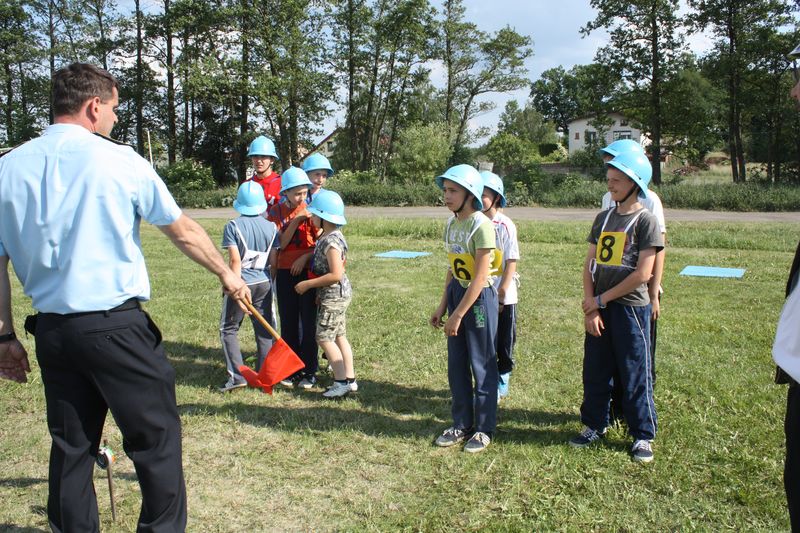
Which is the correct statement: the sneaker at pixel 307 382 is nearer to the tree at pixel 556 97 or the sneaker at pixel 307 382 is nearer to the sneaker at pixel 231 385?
the sneaker at pixel 231 385

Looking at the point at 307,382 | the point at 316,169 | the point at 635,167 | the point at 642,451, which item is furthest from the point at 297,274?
the point at 642,451

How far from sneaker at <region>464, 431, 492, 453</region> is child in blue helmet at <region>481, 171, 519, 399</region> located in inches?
22.3

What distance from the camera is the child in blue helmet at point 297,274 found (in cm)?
558

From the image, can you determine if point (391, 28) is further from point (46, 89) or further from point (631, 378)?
point (631, 378)

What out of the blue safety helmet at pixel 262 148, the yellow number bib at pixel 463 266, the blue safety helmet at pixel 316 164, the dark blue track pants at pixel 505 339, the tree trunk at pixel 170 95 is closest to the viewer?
the yellow number bib at pixel 463 266

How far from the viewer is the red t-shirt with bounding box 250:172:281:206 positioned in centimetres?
618

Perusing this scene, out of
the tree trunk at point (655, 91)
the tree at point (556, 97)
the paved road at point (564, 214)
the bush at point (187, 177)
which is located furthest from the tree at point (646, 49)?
the tree at point (556, 97)

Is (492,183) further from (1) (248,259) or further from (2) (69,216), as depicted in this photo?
(2) (69,216)

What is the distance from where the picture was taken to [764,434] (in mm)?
4195

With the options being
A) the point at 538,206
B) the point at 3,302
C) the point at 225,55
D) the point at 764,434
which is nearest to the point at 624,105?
the point at 538,206

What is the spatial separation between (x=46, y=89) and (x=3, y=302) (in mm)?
46015

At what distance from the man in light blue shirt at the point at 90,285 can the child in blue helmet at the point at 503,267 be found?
250cm

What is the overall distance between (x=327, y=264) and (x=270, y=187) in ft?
5.05

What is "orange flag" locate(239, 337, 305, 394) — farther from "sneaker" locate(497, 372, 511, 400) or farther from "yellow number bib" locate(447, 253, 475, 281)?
"sneaker" locate(497, 372, 511, 400)
